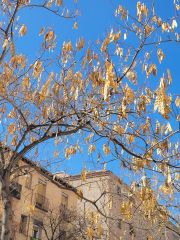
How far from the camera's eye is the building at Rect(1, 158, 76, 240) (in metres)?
16.4

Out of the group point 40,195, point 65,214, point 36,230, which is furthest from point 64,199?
point 36,230

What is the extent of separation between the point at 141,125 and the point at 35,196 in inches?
514

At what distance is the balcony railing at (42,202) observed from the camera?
18.8 m

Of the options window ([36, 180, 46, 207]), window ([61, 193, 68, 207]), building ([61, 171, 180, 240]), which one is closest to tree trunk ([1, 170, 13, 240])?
building ([61, 171, 180, 240])

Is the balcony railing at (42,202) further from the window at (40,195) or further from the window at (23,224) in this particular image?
the window at (23,224)

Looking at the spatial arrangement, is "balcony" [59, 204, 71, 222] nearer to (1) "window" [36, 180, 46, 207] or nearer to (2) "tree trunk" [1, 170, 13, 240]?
(1) "window" [36, 180, 46, 207]

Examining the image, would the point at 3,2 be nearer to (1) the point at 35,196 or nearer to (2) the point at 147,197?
(2) the point at 147,197

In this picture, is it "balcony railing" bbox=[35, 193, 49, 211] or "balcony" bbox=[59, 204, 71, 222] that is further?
"balcony" bbox=[59, 204, 71, 222]

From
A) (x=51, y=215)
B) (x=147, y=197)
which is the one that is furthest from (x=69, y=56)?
(x=51, y=215)

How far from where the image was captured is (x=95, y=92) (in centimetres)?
702

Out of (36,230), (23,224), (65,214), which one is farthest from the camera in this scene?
(65,214)

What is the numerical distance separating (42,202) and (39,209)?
79 centimetres

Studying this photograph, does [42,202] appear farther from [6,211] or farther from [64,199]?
[6,211]

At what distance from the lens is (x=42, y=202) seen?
19172mm
